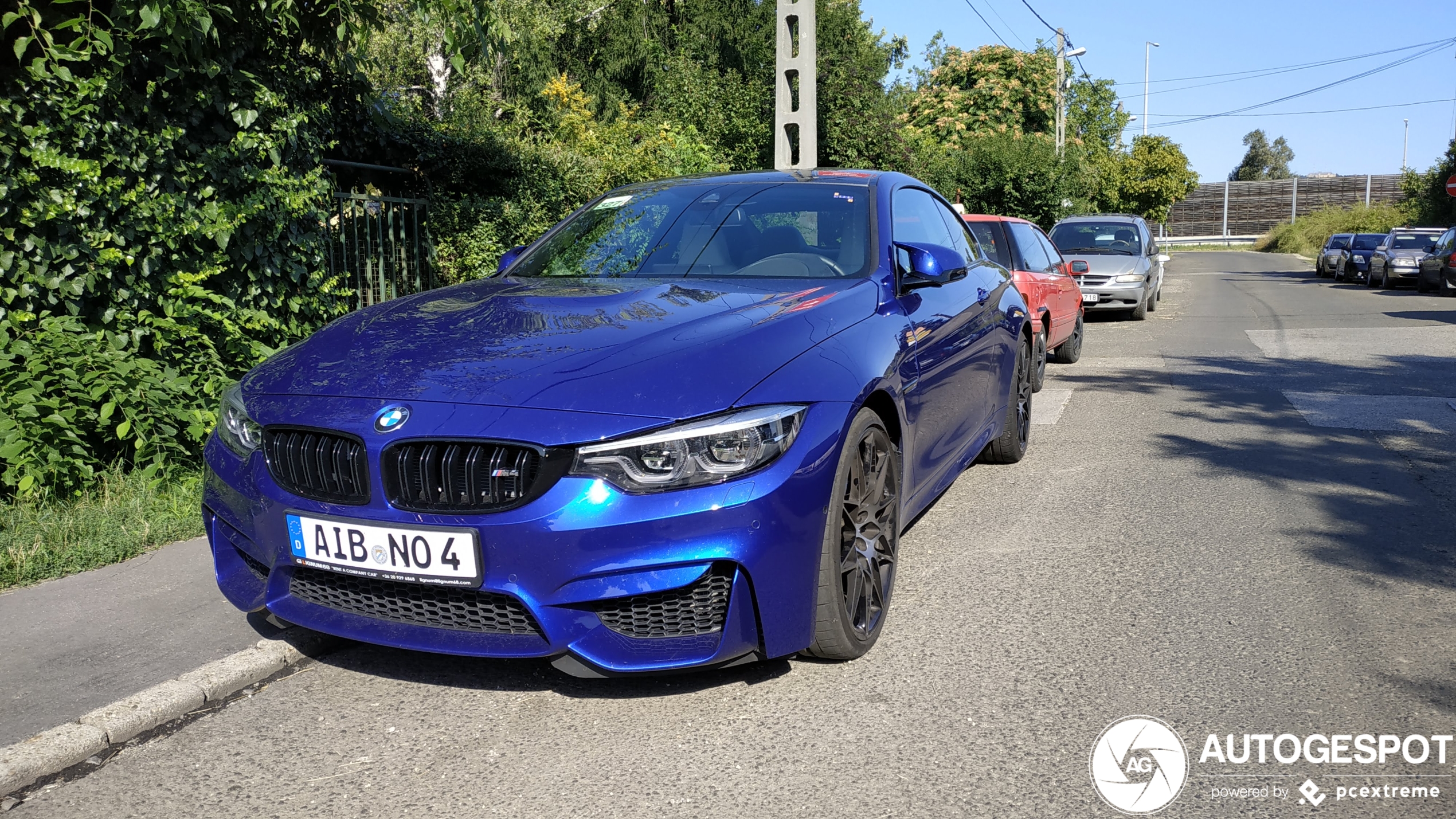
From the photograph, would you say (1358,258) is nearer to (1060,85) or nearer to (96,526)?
(1060,85)

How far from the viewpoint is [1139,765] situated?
294cm

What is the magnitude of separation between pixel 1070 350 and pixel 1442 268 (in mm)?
16102

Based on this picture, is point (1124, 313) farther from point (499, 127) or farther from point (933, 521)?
point (933, 521)

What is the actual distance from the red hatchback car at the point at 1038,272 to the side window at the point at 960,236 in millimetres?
3080

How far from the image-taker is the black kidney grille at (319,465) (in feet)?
10.1

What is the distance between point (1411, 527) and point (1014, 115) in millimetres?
32761

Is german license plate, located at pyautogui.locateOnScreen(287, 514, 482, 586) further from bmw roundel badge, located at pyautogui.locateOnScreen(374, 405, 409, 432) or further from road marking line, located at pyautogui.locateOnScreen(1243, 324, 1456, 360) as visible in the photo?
road marking line, located at pyautogui.locateOnScreen(1243, 324, 1456, 360)

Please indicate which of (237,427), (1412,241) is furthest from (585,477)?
(1412,241)

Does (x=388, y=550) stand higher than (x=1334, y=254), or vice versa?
(x=388, y=550)

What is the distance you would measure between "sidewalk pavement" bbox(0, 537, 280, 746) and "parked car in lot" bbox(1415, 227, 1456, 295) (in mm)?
25177

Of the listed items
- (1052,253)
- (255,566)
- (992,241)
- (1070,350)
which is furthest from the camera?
(1070,350)

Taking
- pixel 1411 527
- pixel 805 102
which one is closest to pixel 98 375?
pixel 1411 527

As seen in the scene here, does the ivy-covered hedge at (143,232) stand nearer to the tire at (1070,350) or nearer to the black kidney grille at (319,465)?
the black kidney grille at (319,465)

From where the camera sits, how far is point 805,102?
42.0ft
